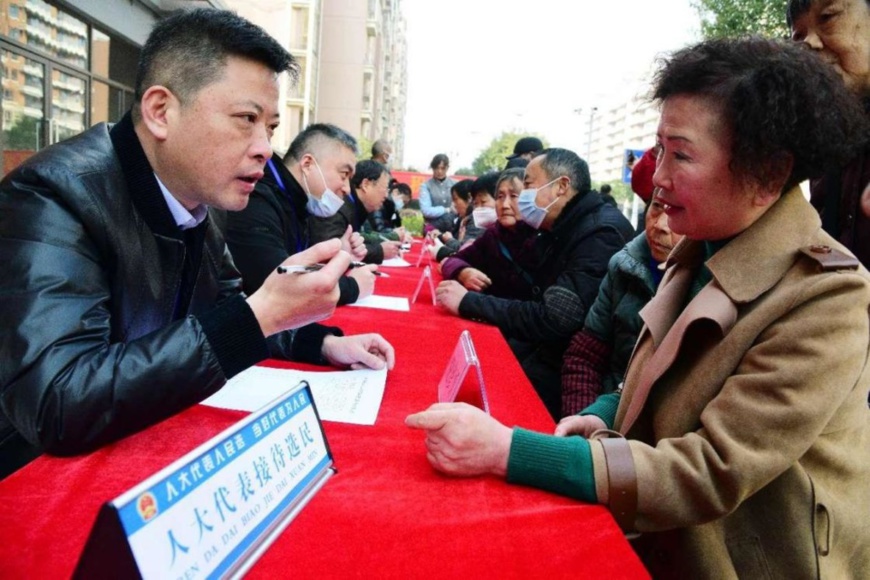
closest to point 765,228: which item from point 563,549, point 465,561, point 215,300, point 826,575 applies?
point 826,575

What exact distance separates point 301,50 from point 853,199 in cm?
2451

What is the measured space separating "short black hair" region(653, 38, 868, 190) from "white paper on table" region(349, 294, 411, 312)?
1983 millimetres

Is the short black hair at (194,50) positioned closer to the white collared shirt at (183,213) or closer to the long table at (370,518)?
the white collared shirt at (183,213)

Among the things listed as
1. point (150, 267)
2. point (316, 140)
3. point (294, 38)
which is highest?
point (294, 38)

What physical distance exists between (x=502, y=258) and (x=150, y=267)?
243cm

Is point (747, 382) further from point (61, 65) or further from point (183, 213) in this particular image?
point (61, 65)

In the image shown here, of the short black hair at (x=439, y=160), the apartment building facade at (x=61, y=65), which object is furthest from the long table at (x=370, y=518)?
the short black hair at (x=439, y=160)

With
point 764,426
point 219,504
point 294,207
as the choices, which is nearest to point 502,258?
point 294,207

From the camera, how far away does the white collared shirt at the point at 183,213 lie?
1539mm

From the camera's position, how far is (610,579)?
0.86 m

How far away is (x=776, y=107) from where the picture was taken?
3.81 feet

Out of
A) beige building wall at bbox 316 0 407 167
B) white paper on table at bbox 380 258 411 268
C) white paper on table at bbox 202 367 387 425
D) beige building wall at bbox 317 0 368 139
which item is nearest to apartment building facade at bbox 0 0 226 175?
white paper on table at bbox 380 258 411 268

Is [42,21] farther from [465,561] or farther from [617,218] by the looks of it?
[465,561]

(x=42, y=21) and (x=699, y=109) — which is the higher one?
(x=42, y=21)
